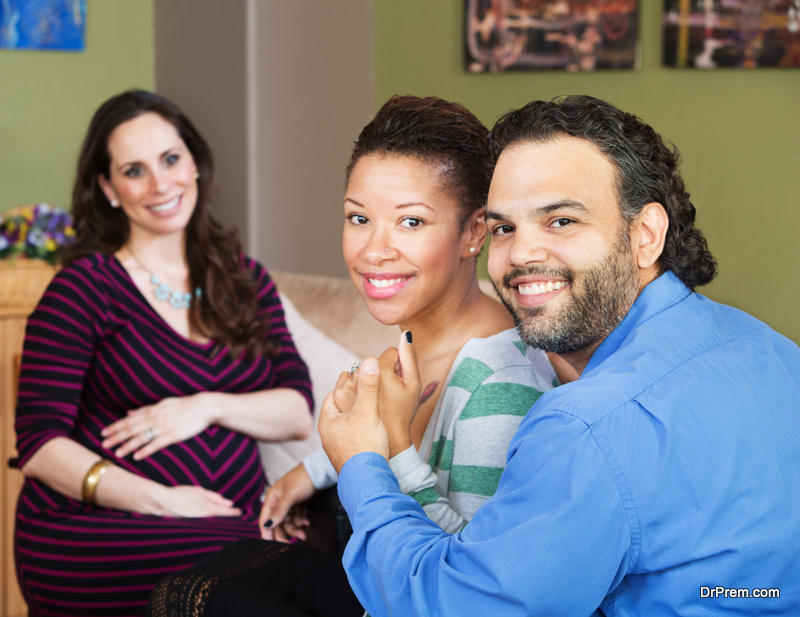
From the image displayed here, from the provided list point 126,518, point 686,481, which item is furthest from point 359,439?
point 126,518

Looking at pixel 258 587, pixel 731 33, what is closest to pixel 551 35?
pixel 731 33

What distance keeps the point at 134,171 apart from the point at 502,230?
4.75ft

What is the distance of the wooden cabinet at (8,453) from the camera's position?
2.78 m

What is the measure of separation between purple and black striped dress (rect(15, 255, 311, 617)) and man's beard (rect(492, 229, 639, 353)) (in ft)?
3.70

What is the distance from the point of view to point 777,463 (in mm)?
817

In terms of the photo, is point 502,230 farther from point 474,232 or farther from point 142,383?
point 142,383

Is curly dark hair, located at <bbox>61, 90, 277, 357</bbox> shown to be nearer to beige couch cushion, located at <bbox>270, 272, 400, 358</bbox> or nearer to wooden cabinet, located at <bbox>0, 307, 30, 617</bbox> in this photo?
beige couch cushion, located at <bbox>270, 272, 400, 358</bbox>

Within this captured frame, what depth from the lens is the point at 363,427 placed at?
1.00 m

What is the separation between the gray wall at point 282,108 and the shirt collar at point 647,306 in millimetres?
2321

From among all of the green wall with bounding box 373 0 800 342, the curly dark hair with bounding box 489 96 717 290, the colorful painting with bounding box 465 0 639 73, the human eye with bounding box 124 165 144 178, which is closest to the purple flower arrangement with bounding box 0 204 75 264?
the human eye with bounding box 124 165 144 178

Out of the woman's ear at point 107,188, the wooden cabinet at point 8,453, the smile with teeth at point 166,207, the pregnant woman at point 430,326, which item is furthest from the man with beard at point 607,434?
the wooden cabinet at point 8,453

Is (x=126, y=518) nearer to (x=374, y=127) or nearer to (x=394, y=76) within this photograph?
(x=374, y=127)

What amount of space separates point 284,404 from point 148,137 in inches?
32.9

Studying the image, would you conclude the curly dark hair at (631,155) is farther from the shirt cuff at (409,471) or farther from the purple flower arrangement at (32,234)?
the purple flower arrangement at (32,234)
